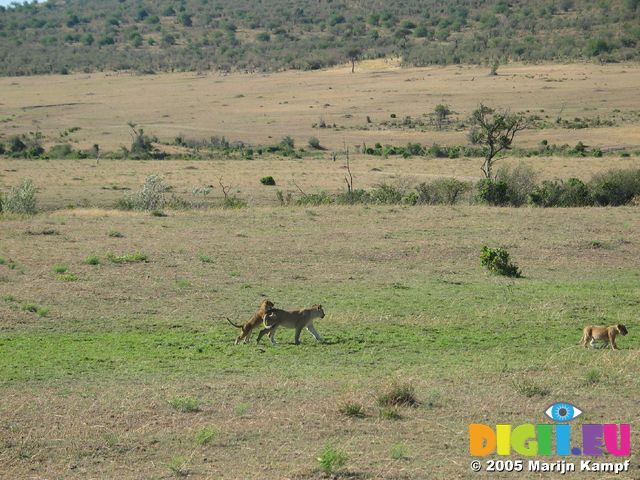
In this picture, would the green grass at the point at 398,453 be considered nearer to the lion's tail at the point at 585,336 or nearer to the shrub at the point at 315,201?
the lion's tail at the point at 585,336

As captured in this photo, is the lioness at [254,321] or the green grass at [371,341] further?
the lioness at [254,321]

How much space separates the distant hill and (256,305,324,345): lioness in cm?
9482

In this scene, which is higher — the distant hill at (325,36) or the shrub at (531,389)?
the distant hill at (325,36)

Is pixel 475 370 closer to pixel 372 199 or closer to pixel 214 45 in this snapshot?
pixel 372 199

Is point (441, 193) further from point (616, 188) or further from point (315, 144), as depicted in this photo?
point (315, 144)

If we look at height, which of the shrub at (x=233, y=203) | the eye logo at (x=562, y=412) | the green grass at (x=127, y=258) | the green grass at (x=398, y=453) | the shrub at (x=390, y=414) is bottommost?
the shrub at (x=233, y=203)

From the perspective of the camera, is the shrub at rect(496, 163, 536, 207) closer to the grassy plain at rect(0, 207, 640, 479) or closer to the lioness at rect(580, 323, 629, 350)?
the grassy plain at rect(0, 207, 640, 479)

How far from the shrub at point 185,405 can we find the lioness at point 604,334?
6923mm

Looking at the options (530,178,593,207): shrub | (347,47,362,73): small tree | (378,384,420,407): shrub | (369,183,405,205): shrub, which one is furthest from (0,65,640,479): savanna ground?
(347,47,362,73): small tree

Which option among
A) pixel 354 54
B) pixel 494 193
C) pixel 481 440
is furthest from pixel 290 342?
pixel 354 54

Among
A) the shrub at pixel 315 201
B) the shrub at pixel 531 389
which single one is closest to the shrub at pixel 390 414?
the shrub at pixel 531 389

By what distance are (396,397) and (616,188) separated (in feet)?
97.6

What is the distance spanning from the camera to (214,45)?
14938cm

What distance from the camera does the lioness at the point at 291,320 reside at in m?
15.4
